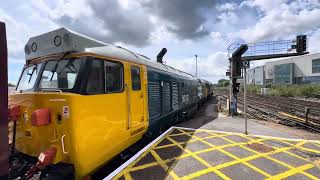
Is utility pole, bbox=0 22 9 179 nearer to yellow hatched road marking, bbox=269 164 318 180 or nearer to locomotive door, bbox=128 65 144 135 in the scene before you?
locomotive door, bbox=128 65 144 135

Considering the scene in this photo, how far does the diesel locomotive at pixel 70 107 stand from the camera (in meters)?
4.42

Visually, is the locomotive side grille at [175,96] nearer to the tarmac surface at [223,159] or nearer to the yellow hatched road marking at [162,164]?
the tarmac surface at [223,159]

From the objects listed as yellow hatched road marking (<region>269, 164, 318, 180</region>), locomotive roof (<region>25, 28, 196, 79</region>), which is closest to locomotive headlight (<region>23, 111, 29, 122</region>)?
locomotive roof (<region>25, 28, 196, 79</region>)

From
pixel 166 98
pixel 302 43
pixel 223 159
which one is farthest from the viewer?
pixel 302 43

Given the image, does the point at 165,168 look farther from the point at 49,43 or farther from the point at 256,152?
the point at 49,43

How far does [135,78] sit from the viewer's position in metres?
6.62

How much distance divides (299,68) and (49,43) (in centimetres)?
10497

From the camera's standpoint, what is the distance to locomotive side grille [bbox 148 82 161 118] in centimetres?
777

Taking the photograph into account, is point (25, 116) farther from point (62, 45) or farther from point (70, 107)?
point (62, 45)

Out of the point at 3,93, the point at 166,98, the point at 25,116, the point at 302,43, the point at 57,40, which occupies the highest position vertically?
the point at 302,43

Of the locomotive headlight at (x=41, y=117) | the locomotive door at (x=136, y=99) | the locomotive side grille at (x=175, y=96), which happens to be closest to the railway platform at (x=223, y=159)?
the locomotive door at (x=136, y=99)

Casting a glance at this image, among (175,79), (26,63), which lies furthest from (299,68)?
(26,63)

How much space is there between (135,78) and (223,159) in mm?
3056

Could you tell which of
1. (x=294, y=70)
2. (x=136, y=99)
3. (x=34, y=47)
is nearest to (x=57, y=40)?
(x=34, y=47)
